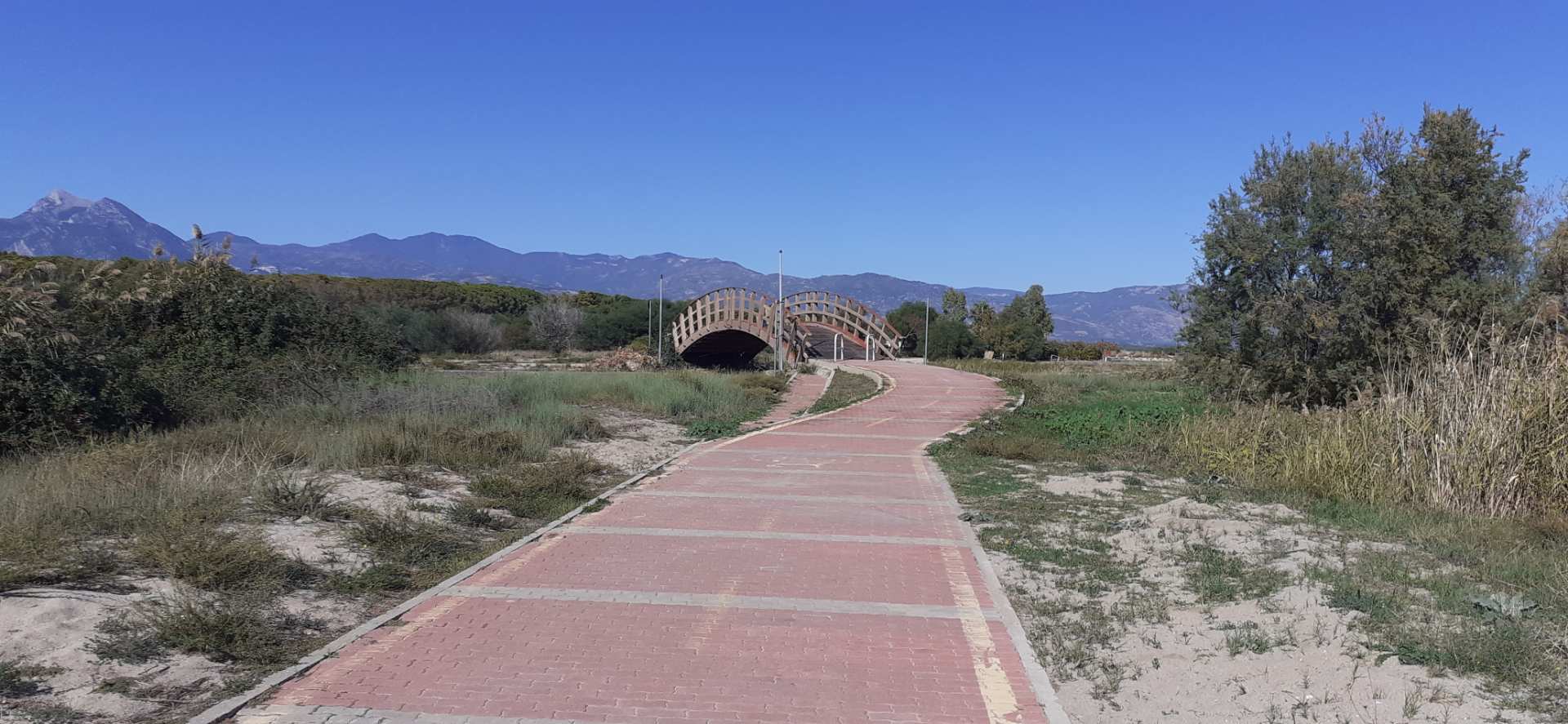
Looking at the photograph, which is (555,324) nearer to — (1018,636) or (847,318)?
(847,318)

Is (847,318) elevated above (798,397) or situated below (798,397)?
above

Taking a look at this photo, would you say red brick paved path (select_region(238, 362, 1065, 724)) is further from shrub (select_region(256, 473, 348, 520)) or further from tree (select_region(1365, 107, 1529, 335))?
tree (select_region(1365, 107, 1529, 335))

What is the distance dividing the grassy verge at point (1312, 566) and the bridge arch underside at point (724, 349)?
30.5m

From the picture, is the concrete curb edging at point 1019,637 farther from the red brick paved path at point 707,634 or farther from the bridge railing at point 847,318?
the bridge railing at point 847,318

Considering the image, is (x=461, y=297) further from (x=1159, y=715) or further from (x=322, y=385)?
(x=1159, y=715)

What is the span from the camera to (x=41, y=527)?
6641 mm

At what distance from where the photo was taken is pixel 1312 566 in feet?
22.8

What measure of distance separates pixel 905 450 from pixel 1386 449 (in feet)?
21.8

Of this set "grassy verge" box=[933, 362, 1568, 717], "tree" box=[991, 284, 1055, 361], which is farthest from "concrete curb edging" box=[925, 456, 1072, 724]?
"tree" box=[991, 284, 1055, 361]

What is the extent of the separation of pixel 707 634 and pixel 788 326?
120 ft

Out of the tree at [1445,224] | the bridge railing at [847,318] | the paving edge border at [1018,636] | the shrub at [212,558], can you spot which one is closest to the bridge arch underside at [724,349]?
the bridge railing at [847,318]

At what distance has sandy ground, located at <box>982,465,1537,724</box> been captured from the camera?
4.66 meters

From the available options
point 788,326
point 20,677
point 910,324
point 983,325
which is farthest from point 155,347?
point 983,325

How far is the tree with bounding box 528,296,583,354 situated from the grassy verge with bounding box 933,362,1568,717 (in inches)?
1850
